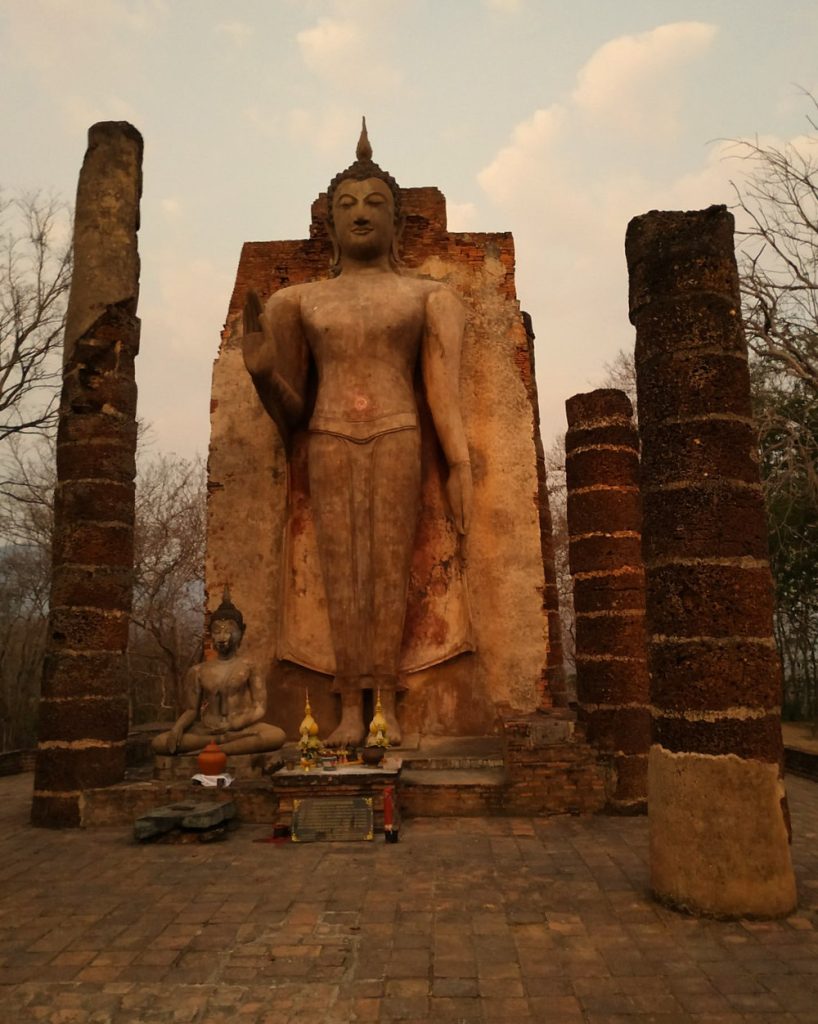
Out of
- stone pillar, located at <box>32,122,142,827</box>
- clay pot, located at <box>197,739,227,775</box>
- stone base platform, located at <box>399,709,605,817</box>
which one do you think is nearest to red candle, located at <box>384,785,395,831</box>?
stone base platform, located at <box>399,709,605,817</box>

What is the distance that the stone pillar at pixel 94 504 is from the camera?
655 centimetres

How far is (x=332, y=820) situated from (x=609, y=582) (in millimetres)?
3144

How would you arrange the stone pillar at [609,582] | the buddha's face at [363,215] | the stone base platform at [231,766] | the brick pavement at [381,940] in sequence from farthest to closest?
the buddha's face at [363,215] < the stone pillar at [609,582] < the stone base platform at [231,766] < the brick pavement at [381,940]

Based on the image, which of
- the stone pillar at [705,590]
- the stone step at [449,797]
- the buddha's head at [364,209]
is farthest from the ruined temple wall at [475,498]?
the stone pillar at [705,590]

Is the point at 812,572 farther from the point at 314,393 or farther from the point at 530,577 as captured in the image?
the point at 314,393

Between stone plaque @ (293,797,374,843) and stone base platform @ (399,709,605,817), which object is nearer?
stone plaque @ (293,797,374,843)

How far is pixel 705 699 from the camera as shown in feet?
14.3

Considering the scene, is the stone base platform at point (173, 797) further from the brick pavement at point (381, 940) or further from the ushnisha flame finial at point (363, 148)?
the ushnisha flame finial at point (363, 148)

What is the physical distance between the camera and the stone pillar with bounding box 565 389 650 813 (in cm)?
697

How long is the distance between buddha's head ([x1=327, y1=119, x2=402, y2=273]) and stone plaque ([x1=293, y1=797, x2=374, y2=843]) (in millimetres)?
5396

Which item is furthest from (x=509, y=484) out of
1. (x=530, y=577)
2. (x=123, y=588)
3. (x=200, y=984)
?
(x=200, y=984)

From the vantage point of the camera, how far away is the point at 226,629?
287 inches

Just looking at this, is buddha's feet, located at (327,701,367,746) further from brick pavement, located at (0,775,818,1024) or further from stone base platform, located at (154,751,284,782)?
brick pavement, located at (0,775,818,1024)

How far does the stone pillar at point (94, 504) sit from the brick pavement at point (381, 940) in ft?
3.69
